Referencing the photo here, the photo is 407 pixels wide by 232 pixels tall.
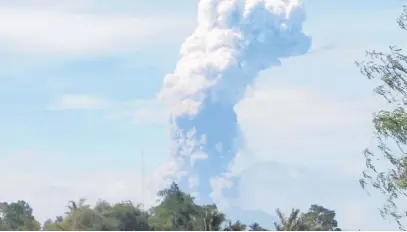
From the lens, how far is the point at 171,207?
94.7 ft

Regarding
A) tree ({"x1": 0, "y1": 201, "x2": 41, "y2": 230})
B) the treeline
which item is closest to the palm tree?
the treeline

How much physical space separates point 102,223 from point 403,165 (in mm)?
15260

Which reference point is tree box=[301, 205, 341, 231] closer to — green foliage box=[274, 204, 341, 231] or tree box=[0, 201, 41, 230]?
green foliage box=[274, 204, 341, 231]

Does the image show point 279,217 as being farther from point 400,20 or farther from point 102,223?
point 400,20

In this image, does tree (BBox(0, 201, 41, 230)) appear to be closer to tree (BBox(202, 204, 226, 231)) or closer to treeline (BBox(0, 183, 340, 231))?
treeline (BBox(0, 183, 340, 231))

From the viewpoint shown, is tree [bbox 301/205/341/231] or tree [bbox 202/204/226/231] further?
tree [bbox 301/205/341/231]

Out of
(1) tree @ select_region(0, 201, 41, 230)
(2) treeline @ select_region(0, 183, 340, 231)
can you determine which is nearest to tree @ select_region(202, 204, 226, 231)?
(2) treeline @ select_region(0, 183, 340, 231)

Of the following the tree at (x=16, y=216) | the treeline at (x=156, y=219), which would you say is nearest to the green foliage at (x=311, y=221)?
the treeline at (x=156, y=219)

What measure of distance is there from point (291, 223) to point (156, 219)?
4.98m

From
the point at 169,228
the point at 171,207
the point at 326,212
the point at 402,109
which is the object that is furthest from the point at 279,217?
the point at 402,109

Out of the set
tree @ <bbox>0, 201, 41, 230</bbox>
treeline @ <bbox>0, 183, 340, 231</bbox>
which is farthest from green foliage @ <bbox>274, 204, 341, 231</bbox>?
tree @ <bbox>0, 201, 41, 230</bbox>

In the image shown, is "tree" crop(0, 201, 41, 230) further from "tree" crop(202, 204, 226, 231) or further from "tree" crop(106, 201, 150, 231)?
"tree" crop(202, 204, 226, 231)

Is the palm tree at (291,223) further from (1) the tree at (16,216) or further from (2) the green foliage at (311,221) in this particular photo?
(1) the tree at (16,216)

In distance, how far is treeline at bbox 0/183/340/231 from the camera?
78.8 feet
